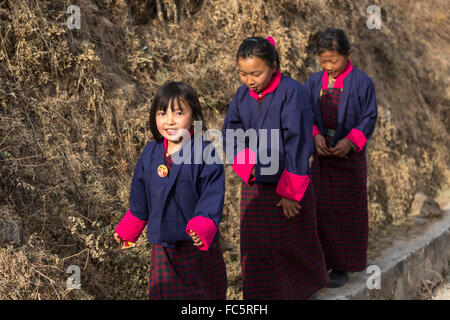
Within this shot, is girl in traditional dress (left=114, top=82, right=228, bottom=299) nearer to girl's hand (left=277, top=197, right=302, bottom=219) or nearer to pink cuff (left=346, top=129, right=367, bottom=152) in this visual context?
girl's hand (left=277, top=197, right=302, bottom=219)

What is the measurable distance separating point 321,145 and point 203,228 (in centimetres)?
178

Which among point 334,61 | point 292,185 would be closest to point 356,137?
point 334,61

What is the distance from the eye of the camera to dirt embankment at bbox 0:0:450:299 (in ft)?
12.3

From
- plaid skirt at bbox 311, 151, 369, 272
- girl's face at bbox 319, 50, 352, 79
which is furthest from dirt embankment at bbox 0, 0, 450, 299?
girl's face at bbox 319, 50, 352, 79

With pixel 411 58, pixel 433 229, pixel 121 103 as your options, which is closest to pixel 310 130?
pixel 121 103

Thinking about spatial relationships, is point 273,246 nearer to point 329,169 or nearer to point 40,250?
point 329,169

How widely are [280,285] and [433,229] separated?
275 cm

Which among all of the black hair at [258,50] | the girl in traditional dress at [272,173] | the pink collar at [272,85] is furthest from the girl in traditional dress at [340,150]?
the black hair at [258,50]

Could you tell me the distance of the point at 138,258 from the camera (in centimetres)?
411

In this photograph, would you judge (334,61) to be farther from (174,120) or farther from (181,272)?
(181,272)

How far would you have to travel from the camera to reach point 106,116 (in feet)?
14.9

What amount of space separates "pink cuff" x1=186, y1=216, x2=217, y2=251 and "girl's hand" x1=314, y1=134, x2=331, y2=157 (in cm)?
171

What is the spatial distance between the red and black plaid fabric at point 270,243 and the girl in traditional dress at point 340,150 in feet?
1.69

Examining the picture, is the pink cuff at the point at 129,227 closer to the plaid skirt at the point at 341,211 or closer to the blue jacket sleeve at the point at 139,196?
the blue jacket sleeve at the point at 139,196
